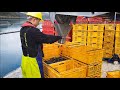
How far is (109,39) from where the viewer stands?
21.4 feet

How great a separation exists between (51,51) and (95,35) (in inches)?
115

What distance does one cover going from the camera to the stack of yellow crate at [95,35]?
254 inches

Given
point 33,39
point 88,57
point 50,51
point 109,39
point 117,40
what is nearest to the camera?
point 33,39

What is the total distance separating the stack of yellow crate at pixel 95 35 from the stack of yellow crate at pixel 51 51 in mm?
2641

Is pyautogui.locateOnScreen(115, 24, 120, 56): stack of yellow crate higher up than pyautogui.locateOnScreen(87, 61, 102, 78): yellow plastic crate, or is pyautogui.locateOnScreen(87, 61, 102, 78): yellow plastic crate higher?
pyautogui.locateOnScreen(115, 24, 120, 56): stack of yellow crate

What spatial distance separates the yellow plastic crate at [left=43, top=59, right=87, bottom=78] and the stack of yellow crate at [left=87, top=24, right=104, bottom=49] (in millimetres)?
2922

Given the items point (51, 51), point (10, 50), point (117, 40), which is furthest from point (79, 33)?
point (51, 51)

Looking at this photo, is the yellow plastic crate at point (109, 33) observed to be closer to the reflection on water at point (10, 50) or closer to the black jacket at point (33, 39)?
the reflection on water at point (10, 50)

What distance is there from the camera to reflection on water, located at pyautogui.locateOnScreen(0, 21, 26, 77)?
13.3ft

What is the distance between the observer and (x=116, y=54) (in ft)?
20.5

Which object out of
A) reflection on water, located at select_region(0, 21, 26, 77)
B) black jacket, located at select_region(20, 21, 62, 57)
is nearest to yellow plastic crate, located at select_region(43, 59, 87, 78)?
black jacket, located at select_region(20, 21, 62, 57)

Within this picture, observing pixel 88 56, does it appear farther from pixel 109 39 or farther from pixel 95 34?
pixel 109 39

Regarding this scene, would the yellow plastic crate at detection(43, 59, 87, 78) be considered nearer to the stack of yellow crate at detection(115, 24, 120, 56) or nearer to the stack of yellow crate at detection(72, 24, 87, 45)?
the stack of yellow crate at detection(72, 24, 87, 45)
